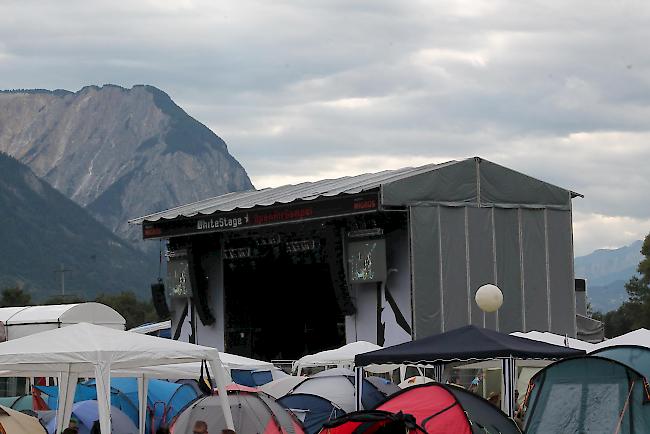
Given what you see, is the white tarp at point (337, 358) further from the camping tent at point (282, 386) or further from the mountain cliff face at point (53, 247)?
the mountain cliff face at point (53, 247)

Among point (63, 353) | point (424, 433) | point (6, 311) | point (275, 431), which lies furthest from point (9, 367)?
point (6, 311)

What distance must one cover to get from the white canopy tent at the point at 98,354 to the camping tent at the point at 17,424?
561 mm

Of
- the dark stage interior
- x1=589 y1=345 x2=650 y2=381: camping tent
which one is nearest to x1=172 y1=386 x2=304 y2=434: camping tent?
x1=589 y1=345 x2=650 y2=381: camping tent

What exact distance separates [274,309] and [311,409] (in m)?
19.9

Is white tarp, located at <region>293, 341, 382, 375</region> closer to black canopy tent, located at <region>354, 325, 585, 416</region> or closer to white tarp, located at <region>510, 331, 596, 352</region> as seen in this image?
white tarp, located at <region>510, 331, 596, 352</region>

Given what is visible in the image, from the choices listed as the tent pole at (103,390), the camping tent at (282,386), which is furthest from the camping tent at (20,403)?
the tent pole at (103,390)

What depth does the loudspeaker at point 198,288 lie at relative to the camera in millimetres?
39781

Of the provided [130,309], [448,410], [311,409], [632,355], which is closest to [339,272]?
[311,409]

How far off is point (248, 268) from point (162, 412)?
16.3m

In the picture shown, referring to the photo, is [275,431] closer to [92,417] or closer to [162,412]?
[92,417]

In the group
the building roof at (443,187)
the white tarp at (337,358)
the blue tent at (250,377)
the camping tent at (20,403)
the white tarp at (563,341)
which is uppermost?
the building roof at (443,187)

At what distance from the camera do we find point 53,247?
152000 millimetres

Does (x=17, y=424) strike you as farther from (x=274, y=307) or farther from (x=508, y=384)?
(x=274, y=307)

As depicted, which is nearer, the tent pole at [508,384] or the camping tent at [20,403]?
the tent pole at [508,384]
